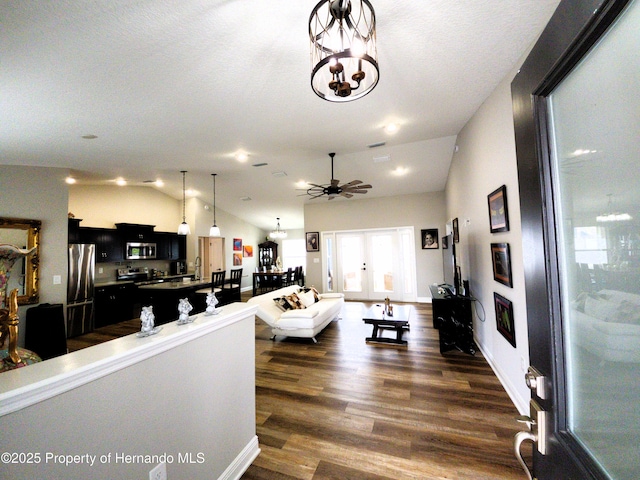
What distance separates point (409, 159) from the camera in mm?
5148

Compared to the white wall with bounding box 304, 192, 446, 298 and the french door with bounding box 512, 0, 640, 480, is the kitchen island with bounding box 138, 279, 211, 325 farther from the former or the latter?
the french door with bounding box 512, 0, 640, 480

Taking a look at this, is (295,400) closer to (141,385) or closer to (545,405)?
(141,385)

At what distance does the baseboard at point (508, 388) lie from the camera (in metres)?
2.18

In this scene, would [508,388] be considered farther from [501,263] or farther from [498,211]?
[498,211]

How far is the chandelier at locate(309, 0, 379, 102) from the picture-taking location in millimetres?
1354

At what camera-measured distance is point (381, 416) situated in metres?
2.25

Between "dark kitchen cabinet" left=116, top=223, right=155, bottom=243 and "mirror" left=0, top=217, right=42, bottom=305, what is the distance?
2318 mm

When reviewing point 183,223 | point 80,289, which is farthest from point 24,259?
point 183,223

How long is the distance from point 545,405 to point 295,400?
233 cm

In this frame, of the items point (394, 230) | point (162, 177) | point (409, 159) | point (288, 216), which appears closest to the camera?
point (409, 159)

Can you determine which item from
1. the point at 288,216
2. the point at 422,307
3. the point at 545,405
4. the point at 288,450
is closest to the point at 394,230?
the point at 422,307

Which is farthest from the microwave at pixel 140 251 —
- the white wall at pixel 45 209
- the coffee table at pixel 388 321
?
the coffee table at pixel 388 321

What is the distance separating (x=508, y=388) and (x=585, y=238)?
2.72 m

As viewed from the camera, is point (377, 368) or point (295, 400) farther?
point (377, 368)
